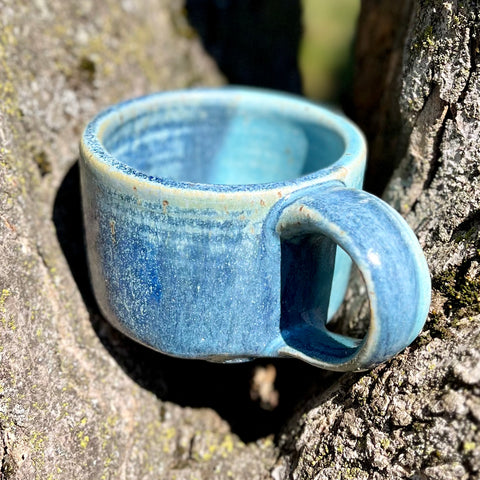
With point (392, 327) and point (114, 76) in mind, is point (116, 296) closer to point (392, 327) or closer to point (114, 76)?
point (392, 327)

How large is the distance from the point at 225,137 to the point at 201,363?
50cm

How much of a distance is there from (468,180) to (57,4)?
0.92m

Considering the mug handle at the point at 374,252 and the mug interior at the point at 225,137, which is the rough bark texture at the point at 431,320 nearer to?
the mug handle at the point at 374,252

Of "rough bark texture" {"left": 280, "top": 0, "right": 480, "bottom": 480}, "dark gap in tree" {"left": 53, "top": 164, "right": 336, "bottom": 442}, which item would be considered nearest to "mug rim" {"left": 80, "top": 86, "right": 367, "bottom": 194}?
"rough bark texture" {"left": 280, "top": 0, "right": 480, "bottom": 480}

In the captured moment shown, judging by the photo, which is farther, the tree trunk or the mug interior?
the mug interior

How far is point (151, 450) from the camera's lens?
1.17 metres

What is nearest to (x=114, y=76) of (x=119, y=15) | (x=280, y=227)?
(x=119, y=15)

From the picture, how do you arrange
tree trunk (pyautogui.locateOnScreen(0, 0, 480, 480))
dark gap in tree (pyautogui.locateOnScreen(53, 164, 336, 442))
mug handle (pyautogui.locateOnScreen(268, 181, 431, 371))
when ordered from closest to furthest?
mug handle (pyautogui.locateOnScreen(268, 181, 431, 371))
tree trunk (pyautogui.locateOnScreen(0, 0, 480, 480))
dark gap in tree (pyautogui.locateOnScreen(53, 164, 336, 442))

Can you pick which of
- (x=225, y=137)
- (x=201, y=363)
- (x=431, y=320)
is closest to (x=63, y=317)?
(x=201, y=363)

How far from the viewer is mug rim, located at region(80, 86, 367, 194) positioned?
2.80 ft

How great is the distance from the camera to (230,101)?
129 centimetres

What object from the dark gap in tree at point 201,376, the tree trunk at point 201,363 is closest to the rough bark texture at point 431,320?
the tree trunk at point 201,363

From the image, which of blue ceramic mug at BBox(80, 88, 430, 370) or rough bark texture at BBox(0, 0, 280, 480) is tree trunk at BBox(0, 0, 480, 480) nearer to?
rough bark texture at BBox(0, 0, 280, 480)

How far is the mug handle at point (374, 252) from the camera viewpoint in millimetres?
774
